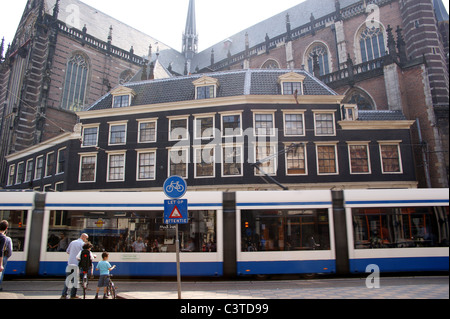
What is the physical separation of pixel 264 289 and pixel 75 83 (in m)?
35.8

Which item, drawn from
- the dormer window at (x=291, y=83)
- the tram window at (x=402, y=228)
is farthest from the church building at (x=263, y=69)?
the tram window at (x=402, y=228)

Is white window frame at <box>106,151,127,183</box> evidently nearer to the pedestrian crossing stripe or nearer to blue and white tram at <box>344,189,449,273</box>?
the pedestrian crossing stripe

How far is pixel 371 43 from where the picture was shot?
108 ft

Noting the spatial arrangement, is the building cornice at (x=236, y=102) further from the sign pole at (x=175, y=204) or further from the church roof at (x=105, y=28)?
the church roof at (x=105, y=28)

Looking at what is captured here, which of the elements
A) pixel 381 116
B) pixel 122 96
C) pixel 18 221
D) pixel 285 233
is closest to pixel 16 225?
pixel 18 221

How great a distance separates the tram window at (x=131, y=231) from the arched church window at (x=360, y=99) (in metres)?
21.3

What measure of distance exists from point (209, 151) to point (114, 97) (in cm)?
885

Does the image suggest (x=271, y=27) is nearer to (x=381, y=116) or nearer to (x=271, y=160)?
(x=381, y=116)

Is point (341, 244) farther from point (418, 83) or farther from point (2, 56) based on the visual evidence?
point (2, 56)

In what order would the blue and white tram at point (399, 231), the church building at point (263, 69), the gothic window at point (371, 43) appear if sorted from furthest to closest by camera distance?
the gothic window at point (371, 43) → the church building at point (263, 69) → the blue and white tram at point (399, 231)

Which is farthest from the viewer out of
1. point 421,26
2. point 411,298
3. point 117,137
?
point 421,26

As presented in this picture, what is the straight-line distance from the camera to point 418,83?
82.0 ft

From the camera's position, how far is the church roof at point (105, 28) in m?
39.3

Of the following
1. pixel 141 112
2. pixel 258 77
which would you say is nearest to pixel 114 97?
pixel 141 112
